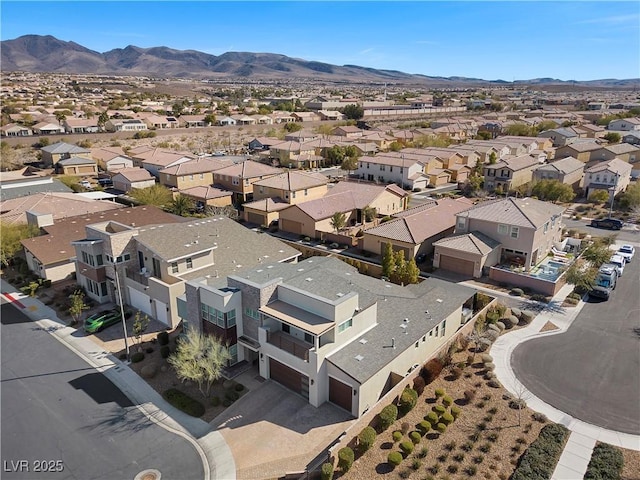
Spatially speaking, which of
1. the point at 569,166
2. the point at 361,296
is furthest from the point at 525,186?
the point at 361,296

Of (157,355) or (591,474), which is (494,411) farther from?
(157,355)

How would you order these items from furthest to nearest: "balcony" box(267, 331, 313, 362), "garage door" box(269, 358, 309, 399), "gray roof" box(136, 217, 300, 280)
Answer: "gray roof" box(136, 217, 300, 280), "garage door" box(269, 358, 309, 399), "balcony" box(267, 331, 313, 362)

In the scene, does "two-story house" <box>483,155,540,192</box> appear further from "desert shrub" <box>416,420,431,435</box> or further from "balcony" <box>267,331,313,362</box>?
"balcony" <box>267,331,313,362</box>

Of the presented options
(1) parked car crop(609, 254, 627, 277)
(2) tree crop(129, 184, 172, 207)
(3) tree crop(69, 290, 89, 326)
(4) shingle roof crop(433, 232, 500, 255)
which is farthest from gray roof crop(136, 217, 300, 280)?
(1) parked car crop(609, 254, 627, 277)

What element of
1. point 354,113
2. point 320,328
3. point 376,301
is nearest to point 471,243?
point 376,301

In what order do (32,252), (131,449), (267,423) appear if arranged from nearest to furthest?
1. (131,449)
2. (267,423)
3. (32,252)

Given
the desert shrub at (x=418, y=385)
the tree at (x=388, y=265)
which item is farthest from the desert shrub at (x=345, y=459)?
the tree at (x=388, y=265)
